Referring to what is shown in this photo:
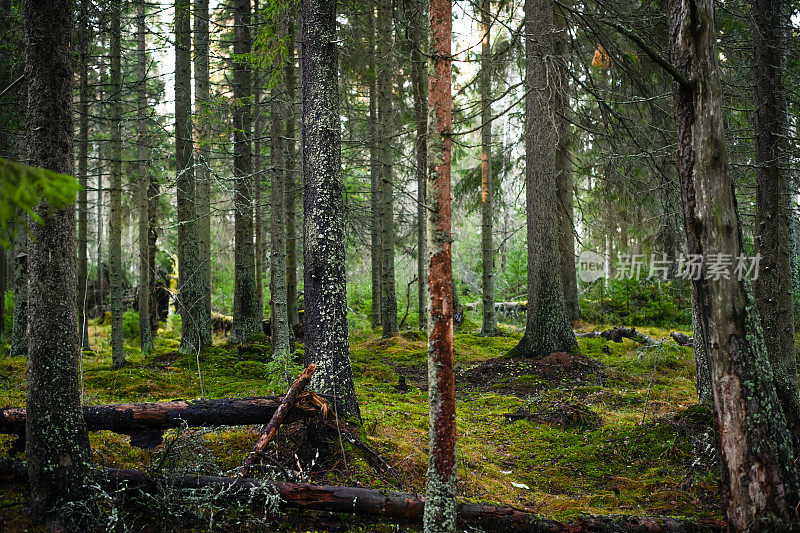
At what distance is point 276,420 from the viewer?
14.7 ft

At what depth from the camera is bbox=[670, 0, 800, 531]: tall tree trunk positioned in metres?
3.56

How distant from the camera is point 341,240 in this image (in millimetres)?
5262

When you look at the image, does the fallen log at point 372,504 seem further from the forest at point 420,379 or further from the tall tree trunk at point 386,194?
the tall tree trunk at point 386,194

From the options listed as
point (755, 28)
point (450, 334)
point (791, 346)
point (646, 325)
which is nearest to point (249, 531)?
point (450, 334)

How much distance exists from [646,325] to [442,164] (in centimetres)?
1573

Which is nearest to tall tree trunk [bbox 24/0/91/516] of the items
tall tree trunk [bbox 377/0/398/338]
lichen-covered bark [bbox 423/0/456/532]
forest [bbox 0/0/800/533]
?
forest [bbox 0/0/800/533]

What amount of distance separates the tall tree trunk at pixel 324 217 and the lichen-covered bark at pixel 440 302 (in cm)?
188

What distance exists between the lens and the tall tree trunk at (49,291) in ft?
10.9

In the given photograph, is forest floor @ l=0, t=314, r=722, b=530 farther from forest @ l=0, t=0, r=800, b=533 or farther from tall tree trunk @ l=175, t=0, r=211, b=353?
tall tree trunk @ l=175, t=0, r=211, b=353

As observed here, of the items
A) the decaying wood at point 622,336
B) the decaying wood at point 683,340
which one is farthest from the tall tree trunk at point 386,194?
the decaying wood at point 683,340

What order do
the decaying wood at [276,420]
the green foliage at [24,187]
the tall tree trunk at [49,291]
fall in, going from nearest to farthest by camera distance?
the green foliage at [24,187]
the tall tree trunk at [49,291]
the decaying wood at [276,420]

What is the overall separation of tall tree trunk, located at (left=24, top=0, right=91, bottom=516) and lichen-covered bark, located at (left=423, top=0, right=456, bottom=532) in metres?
2.47

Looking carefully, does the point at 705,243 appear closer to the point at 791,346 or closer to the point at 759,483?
the point at 759,483

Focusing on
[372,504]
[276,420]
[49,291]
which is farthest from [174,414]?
[372,504]
